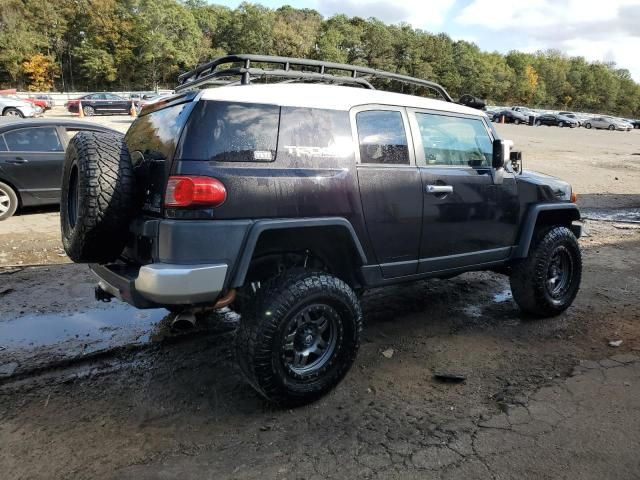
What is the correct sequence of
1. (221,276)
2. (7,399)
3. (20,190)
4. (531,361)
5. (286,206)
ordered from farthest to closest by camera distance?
(20,190) → (531,361) → (7,399) → (286,206) → (221,276)

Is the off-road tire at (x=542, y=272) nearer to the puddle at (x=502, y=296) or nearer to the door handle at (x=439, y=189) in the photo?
the puddle at (x=502, y=296)

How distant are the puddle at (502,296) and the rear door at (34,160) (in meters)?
6.56

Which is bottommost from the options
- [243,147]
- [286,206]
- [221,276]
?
[221,276]

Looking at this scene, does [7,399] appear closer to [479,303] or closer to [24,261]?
[24,261]

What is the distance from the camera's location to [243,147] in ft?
9.44

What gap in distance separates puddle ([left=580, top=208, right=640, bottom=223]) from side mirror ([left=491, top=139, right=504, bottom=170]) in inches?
243

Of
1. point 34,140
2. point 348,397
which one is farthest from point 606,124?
point 348,397

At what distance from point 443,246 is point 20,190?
6695 millimetres

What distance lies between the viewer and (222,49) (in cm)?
7962

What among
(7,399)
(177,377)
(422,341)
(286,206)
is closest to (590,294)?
(422,341)

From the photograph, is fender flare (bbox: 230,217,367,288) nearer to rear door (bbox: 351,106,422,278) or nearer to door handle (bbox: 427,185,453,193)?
rear door (bbox: 351,106,422,278)

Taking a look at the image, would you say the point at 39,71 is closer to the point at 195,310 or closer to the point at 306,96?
the point at 306,96

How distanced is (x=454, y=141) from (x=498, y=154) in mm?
411

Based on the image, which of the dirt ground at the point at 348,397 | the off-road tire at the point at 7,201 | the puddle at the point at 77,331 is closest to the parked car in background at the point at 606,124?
the dirt ground at the point at 348,397
